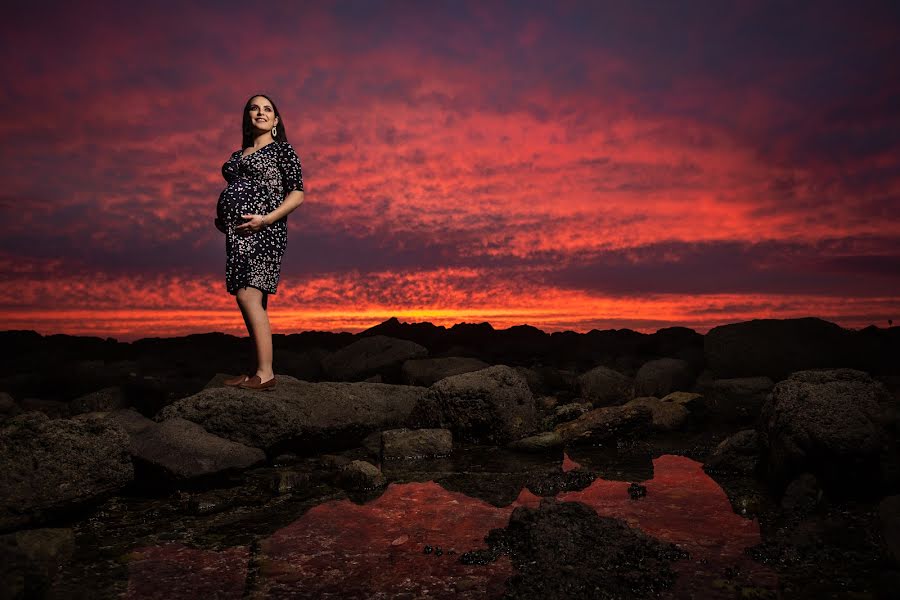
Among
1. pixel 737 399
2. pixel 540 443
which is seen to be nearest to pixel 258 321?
pixel 540 443

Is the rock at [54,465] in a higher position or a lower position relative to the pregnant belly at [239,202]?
lower

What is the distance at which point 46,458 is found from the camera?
4.19 metres

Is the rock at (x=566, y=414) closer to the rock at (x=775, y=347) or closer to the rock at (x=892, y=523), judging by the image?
the rock at (x=775, y=347)

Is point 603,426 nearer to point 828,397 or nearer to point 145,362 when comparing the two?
point 828,397

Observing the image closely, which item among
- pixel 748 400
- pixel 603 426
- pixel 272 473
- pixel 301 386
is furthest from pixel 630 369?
pixel 272 473

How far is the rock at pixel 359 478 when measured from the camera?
187 inches

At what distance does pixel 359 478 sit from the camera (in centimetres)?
479

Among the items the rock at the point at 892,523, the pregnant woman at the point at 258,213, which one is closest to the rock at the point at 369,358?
the pregnant woman at the point at 258,213

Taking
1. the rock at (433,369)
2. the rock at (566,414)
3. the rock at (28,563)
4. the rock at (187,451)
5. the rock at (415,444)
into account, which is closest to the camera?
the rock at (28,563)

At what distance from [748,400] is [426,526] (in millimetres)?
5866

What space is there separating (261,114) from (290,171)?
69 centimetres

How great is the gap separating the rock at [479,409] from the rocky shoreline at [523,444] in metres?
0.02

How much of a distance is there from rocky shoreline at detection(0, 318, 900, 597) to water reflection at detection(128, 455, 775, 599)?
142mm

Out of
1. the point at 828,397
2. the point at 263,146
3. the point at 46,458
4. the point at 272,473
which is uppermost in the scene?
the point at 263,146
